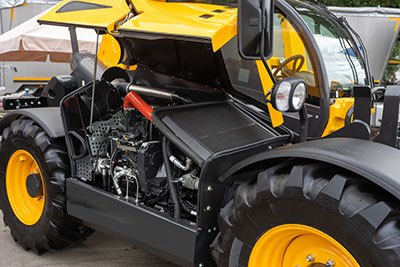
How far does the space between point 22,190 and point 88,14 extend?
1765mm

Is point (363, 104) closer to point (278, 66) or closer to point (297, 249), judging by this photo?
point (278, 66)

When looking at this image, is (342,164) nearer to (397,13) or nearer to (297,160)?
(297,160)

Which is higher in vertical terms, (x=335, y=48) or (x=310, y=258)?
(x=335, y=48)

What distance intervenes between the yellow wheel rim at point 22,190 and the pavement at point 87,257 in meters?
0.30

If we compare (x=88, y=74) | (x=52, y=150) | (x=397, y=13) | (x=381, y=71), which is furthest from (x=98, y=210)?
(x=397, y=13)

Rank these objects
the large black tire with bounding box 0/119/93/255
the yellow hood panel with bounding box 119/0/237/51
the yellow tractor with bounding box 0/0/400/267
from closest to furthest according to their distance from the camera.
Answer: the yellow tractor with bounding box 0/0/400/267 → the yellow hood panel with bounding box 119/0/237/51 → the large black tire with bounding box 0/119/93/255

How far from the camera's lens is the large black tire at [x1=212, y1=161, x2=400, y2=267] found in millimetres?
2125

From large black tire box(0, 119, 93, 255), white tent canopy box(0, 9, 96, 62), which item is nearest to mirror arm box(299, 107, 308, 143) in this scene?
large black tire box(0, 119, 93, 255)

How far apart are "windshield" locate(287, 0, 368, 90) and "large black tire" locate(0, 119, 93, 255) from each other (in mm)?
2083

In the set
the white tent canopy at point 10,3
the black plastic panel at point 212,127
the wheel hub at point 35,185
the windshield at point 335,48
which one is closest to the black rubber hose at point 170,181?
the black plastic panel at point 212,127

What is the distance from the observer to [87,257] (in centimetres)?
419

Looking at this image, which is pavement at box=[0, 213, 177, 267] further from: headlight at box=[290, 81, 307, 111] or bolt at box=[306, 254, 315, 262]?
headlight at box=[290, 81, 307, 111]

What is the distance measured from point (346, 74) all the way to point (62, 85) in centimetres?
243

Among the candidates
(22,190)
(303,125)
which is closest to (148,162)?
(303,125)
